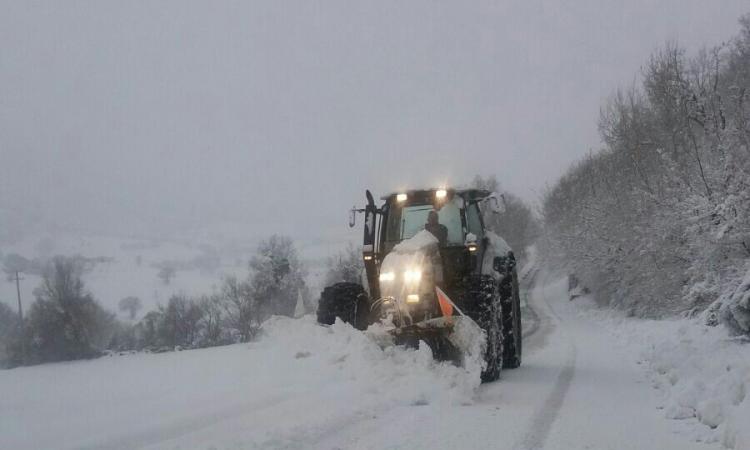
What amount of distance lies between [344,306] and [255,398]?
2.27 metres

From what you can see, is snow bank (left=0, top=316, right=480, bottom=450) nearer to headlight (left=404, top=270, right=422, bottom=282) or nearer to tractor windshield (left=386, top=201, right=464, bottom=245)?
headlight (left=404, top=270, right=422, bottom=282)

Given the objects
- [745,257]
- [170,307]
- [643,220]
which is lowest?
[170,307]

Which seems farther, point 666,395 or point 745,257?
point 745,257

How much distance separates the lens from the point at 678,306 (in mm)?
16031

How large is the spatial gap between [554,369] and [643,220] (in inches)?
466

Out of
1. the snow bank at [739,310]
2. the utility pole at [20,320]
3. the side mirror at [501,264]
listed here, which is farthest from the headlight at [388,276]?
the utility pole at [20,320]

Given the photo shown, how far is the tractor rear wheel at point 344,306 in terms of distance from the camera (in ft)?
25.4

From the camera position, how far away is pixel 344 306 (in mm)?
7789

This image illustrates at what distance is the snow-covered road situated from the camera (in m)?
4.30

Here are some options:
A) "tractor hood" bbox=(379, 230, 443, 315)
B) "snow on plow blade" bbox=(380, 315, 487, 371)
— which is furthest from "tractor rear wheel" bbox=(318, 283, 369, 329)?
"snow on plow blade" bbox=(380, 315, 487, 371)

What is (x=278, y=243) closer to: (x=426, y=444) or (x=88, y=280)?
(x=88, y=280)

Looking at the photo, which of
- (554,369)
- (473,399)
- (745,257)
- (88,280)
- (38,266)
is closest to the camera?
(473,399)

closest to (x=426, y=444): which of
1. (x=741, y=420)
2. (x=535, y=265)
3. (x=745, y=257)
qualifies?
(x=741, y=420)

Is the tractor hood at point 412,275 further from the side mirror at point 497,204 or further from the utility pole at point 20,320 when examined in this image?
the utility pole at point 20,320
